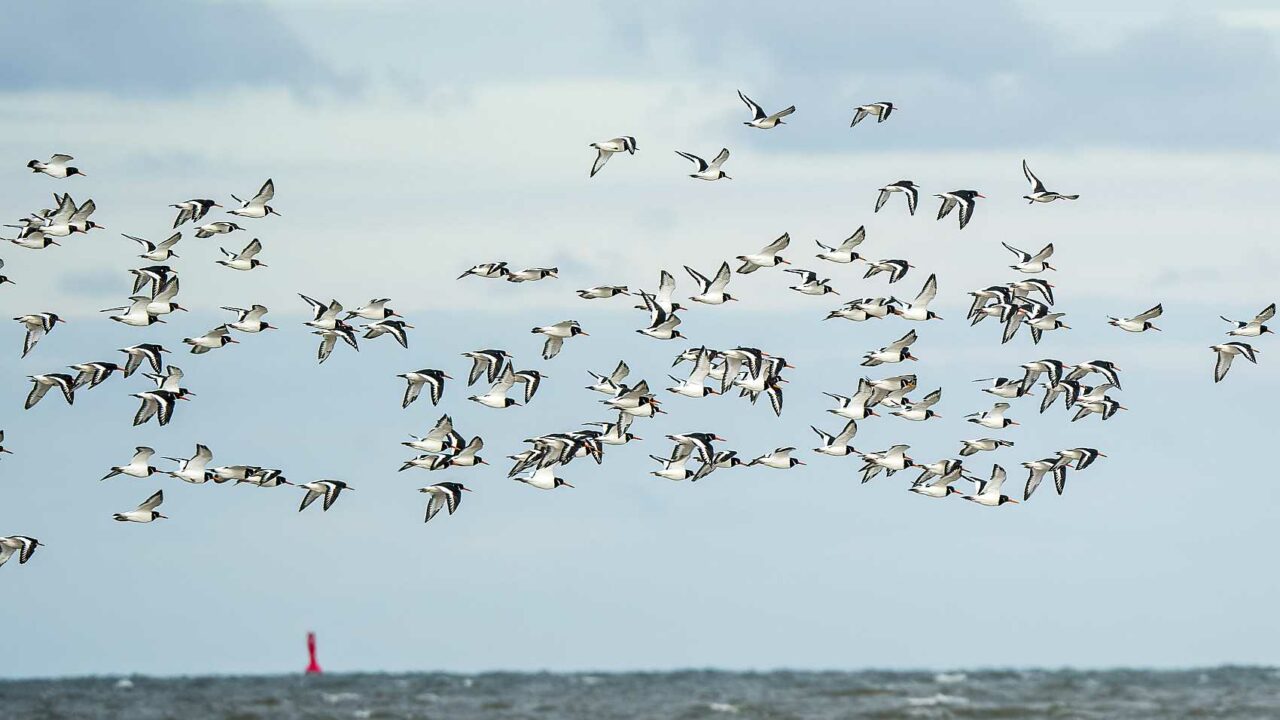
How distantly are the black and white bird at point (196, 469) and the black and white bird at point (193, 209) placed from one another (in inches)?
210

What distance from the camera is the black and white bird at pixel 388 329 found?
47.0 meters

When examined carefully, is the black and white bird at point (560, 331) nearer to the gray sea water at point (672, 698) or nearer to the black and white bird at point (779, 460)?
the black and white bird at point (779, 460)

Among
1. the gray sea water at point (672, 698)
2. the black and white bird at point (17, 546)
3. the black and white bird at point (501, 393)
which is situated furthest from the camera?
the gray sea water at point (672, 698)

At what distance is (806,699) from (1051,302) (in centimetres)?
3925

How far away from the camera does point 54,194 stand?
4375 centimetres

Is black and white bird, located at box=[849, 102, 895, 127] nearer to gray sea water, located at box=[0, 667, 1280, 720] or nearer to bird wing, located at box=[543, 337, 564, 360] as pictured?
bird wing, located at box=[543, 337, 564, 360]

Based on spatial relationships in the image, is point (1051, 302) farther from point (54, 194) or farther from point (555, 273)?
point (54, 194)

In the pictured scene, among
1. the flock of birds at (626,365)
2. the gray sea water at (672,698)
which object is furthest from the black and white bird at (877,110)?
the gray sea water at (672,698)

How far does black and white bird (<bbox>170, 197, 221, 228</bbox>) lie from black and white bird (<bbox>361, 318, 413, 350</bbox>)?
4.71 metres

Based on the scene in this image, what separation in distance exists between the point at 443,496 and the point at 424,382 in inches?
119

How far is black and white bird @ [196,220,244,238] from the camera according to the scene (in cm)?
4525

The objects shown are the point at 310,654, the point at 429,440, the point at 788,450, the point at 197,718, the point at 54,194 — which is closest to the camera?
the point at 54,194

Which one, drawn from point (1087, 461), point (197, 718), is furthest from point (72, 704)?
point (1087, 461)

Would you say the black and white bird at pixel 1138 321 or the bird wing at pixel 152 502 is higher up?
the black and white bird at pixel 1138 321
